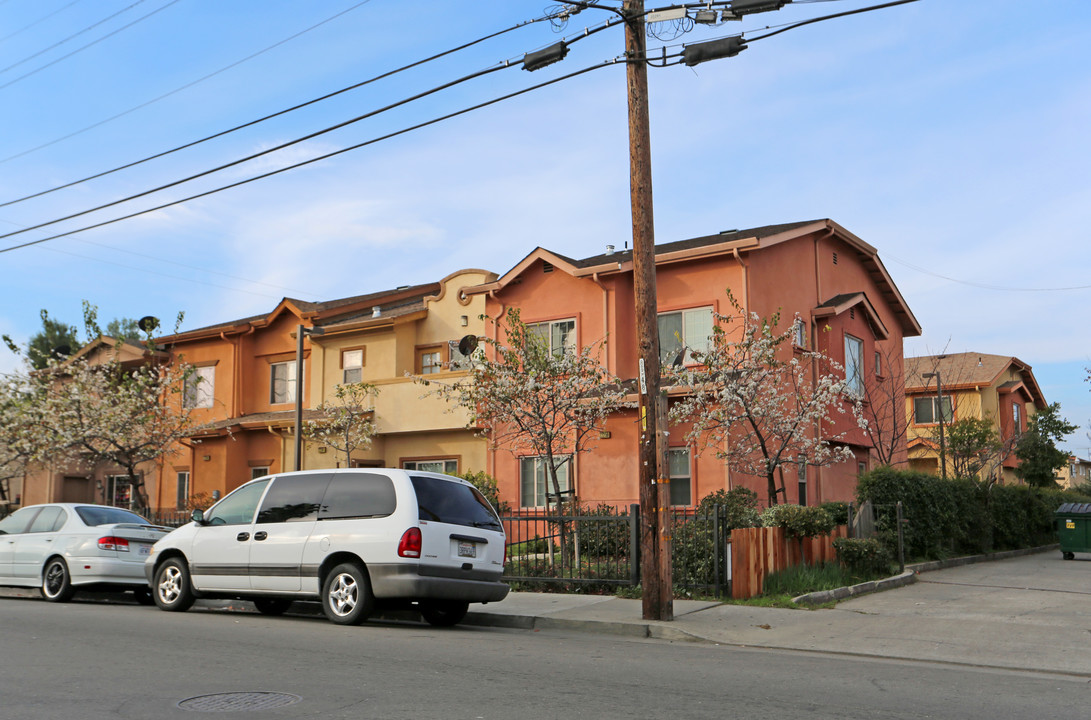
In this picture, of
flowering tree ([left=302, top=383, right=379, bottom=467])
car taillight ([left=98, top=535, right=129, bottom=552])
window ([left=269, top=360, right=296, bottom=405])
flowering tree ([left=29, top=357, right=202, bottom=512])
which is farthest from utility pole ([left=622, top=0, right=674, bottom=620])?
window ([left=269, top=360, right=296, bottom=405])

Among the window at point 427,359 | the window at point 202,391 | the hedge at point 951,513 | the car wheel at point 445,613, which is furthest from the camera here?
the window at point 202,391

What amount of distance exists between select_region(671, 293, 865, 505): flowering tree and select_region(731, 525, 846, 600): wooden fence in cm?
295

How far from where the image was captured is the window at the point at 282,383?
1210 inches

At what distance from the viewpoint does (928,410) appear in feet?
138

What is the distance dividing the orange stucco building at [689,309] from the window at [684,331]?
1.1 inches

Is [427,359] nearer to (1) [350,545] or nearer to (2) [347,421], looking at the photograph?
(2) [347,421]

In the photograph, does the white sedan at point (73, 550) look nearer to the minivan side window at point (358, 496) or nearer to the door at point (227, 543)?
the door at point (227, 543)

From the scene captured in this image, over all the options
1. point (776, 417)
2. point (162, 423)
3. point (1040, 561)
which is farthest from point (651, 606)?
point (162, 423)

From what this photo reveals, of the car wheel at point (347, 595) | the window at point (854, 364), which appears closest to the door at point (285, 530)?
the car wheel at point (347, 595)

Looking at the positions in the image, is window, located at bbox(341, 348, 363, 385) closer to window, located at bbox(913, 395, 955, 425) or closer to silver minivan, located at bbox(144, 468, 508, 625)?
silver minivan, located at bbox(144, 468, 508, 625)

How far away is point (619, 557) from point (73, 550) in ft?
26.1

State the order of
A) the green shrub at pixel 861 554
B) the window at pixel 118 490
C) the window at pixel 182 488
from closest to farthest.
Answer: the green shrub at pixel 861 554, the window at pixel 182 488, the window at pixel 118 490

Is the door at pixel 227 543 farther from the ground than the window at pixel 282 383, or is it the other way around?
the window at pixel 282 383

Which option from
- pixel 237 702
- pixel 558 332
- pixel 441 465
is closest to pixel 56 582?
pixel 237 702
